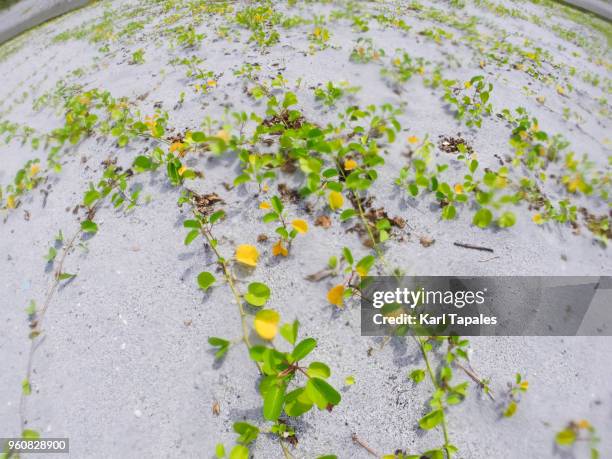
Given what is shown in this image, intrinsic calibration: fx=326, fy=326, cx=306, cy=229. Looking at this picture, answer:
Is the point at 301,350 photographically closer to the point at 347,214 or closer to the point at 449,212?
the point at 347,214

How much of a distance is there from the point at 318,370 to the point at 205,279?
0.65m

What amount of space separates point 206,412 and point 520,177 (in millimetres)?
2141

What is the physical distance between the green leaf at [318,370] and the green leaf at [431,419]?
38 centimetres

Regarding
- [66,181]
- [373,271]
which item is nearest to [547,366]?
[373,271]

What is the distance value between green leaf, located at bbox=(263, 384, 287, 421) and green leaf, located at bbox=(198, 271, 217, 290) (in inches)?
21.7

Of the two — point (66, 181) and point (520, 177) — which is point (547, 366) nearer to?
point (520, 177)

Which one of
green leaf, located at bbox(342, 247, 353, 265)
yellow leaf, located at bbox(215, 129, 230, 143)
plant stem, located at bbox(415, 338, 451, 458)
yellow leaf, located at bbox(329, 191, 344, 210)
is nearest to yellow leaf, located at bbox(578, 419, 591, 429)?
plant stem, located at bbox(415, 338, 451, 458)

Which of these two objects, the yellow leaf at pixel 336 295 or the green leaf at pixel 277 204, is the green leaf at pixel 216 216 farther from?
the yellow leaf at pixel 336 295

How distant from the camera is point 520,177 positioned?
202cm

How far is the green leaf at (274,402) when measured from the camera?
1.13m

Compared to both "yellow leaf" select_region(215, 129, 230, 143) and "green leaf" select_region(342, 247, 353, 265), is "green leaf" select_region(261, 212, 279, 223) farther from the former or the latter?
"yellow leaf" select_region(215, 129, 230, 143)

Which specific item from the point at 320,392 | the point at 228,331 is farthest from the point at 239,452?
the point at 228,331

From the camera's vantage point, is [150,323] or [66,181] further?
[66,181]

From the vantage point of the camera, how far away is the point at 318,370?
1.21m
